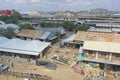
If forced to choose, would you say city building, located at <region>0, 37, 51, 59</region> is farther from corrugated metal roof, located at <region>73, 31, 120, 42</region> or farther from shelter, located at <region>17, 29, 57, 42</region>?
corrugated metal roof, located at <region>73, 31, 120, 42</region>

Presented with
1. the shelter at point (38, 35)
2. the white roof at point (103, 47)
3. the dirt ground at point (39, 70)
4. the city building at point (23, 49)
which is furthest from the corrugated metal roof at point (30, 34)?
→ the white roof at point (103, 47)

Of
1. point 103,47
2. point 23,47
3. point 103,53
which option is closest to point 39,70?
point 23,47

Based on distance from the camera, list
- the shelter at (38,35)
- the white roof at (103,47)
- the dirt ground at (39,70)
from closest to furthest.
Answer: the dirt ground at (39,70)
the white roof at (103,47)
the shelter at (38,35)

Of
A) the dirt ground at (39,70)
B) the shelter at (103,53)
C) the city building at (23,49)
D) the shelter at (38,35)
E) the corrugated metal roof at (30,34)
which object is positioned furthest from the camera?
the corrugated metal roof at (30,34)

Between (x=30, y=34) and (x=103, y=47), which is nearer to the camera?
(x=103, y=47)

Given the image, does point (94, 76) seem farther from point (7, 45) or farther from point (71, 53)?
point (7, 45)

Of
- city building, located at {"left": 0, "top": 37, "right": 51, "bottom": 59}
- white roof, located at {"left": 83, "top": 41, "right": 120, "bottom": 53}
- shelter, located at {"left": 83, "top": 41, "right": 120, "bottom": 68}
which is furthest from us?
city building, located at {"left": 0, "top": 37, "right": 51, "bottom": 59}

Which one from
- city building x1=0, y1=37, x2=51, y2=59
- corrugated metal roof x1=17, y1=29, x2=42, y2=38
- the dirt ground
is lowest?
the dirt ground

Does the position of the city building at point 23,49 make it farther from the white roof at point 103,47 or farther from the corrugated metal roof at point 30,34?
the corrugated metal roof at point 30,34

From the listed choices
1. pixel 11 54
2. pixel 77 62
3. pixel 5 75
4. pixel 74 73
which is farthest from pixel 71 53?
pixel 5 75

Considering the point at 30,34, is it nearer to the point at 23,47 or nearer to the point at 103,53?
the point at 23,47

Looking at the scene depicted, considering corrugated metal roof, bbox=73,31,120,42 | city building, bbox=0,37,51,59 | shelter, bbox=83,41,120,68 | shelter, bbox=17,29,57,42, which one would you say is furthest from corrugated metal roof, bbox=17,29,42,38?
shelter, bbox=83,41,120,68
